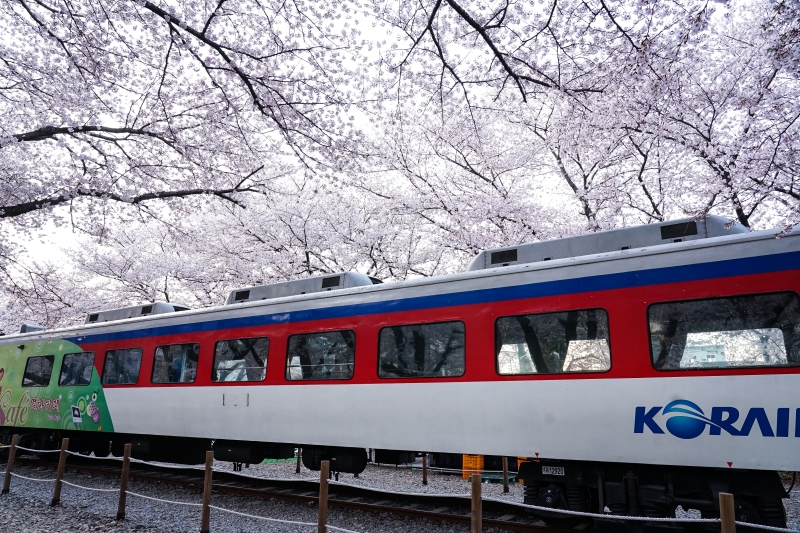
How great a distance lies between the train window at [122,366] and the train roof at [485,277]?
1.62ft

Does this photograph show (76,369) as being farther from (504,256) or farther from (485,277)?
(504,256)

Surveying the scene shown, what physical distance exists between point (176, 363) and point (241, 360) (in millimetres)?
1562

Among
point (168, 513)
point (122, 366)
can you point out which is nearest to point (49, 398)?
point (122, 366)

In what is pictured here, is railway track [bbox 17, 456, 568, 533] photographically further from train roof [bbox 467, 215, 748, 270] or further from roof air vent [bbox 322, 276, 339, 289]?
train roof [bbox 467, 215, 748, 270]

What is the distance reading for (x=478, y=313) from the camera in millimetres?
6215

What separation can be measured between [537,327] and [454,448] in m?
1.62

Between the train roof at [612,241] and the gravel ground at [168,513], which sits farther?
the gravel ground at [168,513]

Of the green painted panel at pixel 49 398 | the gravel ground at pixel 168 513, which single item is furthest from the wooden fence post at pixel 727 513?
the green painted panel at pixel 49 398

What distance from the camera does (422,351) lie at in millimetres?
6520

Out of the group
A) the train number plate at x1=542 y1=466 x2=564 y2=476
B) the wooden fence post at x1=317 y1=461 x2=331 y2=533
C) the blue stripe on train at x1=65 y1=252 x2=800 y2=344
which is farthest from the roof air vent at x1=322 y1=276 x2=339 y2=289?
the train number plate at x1=542 y1=466 x2=564 y2=476

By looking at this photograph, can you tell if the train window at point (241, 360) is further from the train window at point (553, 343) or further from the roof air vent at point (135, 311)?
the train window at point (553, 343)

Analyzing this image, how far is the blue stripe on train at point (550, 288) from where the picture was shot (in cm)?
490

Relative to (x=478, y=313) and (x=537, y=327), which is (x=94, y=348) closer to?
(x=478, y=313)

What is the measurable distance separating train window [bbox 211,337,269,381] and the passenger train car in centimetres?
2
